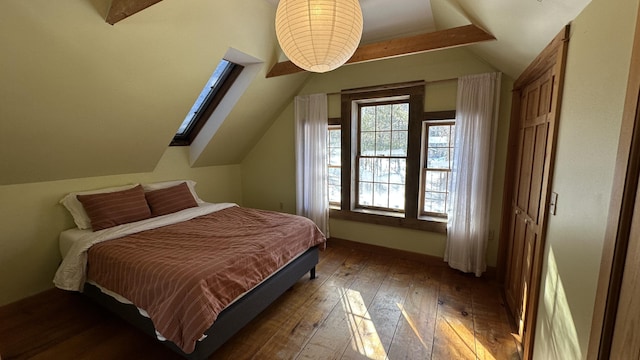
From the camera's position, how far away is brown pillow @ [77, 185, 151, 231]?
247cm

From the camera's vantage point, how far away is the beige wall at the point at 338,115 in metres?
2.80

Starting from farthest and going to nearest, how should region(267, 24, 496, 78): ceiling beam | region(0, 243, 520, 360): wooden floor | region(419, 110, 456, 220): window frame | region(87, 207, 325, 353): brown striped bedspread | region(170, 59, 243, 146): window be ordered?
region(170, 59, 243, 146): window, region(419, 110, 456, 220): window frame, region(267, 24, 496, 78): ceiling beam, region(0, 243, 520, 360): wooden floor, region(87, 207, 325, 353): brown striped bedspread

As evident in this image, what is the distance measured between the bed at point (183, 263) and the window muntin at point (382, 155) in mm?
1181

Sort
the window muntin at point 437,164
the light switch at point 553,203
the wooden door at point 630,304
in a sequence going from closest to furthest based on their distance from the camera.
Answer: the wooden door at point 630,304
the light switch at point 553,203
the window muntin at point 437,164

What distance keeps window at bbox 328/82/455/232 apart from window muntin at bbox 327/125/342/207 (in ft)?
0.05

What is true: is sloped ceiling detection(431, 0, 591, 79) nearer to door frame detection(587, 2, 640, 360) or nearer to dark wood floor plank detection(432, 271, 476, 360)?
door frame detection(587, 2, 640, 360)

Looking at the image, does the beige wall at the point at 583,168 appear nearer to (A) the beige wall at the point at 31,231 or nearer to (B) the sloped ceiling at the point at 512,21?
(B) the sloped ceiling at the point at 512,21

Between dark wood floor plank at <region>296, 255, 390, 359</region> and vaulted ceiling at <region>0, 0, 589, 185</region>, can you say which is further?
dark wood floor plank at <region>296, 255, 390, 359</region>

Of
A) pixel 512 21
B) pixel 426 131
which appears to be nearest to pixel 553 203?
pixel 512 21

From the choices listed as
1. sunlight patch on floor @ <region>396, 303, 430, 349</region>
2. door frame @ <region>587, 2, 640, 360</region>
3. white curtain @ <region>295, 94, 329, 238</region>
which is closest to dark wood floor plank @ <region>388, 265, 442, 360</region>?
sunlight patch on floor @ <region>396, 303, 430, 349</region>

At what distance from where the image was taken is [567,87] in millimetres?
1320

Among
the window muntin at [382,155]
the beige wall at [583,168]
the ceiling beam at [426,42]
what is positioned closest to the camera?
the beige wall at [583,168]

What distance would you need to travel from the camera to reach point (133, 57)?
82.8 inches

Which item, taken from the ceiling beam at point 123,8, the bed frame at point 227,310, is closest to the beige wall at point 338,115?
the bed frame at point 227,310
